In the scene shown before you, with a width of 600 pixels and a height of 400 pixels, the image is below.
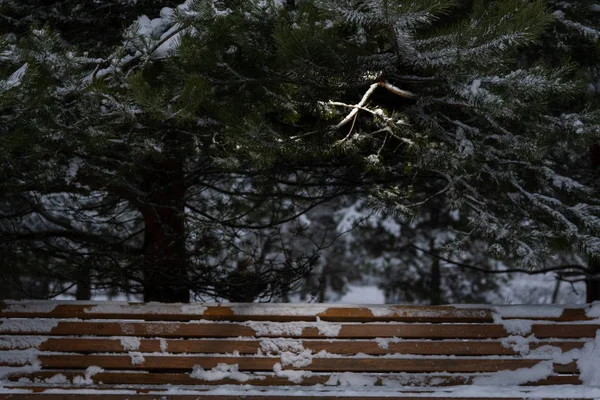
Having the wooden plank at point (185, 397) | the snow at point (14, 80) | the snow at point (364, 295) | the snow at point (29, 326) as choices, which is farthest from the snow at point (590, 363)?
the snow at point (364, 295)

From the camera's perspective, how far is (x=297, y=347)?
14.3 ft

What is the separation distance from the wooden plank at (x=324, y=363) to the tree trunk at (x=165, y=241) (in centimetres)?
142

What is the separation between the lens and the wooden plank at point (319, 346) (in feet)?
14.3

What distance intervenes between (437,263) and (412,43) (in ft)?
30.3

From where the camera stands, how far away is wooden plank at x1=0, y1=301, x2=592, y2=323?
445cm

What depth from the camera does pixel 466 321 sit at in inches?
176

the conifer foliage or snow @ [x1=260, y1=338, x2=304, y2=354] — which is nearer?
the conifer foliage

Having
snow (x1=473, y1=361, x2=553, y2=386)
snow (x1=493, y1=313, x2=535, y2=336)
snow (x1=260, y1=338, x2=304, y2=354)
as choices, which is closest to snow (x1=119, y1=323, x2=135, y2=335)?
snow (x1=260, y1=338, x2=304, y2=354)

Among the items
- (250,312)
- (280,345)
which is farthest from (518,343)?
(250,312)

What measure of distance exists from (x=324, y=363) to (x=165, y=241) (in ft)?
8.54

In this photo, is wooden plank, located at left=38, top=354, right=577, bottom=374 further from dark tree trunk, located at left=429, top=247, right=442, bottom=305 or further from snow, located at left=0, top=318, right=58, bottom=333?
dark tree trunk, located at left=429, top=247, right=442, bottom=305

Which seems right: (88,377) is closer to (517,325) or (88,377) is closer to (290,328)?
(290,328)

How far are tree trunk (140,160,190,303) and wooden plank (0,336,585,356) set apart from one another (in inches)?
53.5

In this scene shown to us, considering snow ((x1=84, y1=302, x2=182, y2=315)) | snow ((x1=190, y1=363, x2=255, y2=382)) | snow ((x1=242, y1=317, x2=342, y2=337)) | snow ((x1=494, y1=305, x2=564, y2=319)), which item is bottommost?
snow ((x1=190, y1=363, x2=255, y2=382))
